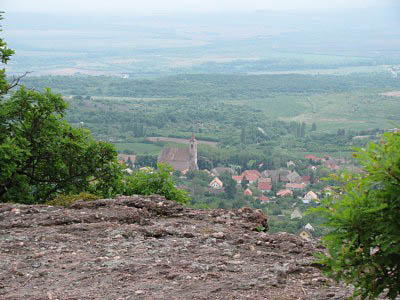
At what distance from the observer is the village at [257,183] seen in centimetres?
2953

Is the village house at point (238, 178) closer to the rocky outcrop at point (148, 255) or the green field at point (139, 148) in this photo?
the green field at point (139, 148)

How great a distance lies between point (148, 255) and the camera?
6312mm

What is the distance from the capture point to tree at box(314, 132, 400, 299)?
3789mm

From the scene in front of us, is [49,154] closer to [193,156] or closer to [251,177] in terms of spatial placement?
[251,177]

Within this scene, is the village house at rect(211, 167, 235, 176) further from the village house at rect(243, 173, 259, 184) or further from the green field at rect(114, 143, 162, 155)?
the green field at rect(114, 143, 162, 155)

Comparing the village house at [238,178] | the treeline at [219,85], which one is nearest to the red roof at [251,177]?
the village house at [238,178]

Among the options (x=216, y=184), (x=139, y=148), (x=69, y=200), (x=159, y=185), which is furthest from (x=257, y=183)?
(x=69, y=200)

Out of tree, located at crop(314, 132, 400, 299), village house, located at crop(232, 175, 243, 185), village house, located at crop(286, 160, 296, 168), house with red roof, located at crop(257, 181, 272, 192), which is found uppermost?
tree, located at crop(314, 132, 400, 299)

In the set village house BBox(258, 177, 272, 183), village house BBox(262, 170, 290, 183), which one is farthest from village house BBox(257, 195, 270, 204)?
village house BBox(262, 170, 290, 183)

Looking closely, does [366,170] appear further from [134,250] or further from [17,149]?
[17,149]

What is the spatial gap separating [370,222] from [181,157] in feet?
131

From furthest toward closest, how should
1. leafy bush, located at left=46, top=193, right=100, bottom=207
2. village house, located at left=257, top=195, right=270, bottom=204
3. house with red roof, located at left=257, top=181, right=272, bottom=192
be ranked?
house with red roof, located at left=257, top=181, right=272, bottom=192 → village house, located at left=257, top=195, right=270, bottom=204 → leafy bush, located at left=46, top=193, right=100, bottom=207

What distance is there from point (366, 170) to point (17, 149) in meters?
6.99

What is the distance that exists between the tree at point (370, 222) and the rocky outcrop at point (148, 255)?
1.22 metres
